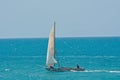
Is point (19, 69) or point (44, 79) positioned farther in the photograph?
point (19, 69)

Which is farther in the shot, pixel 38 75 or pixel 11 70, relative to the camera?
pixel 11 70

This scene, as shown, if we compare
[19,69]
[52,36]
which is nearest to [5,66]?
[19,69]

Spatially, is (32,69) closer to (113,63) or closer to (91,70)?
(91,70)

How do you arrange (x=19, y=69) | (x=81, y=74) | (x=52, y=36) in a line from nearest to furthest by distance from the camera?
(x=81, y=74), (x=52, y=36), (x=19, y=69)

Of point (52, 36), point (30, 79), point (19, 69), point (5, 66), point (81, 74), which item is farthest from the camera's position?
point (5, 66)

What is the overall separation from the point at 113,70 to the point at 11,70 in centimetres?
1995

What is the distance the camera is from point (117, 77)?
94.1m

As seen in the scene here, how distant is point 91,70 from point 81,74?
7.68 m

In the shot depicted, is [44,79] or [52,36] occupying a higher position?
[52,36]

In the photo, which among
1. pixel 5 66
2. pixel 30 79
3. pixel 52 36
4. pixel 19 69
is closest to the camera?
pixel 30 79

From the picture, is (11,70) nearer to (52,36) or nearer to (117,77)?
(52,36)

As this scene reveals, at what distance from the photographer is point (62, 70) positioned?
104m

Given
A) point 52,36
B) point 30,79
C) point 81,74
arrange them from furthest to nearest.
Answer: point 52,36
point 81,74
point 30,79

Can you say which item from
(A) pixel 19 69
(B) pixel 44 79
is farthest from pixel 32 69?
(B) pixel 44 79
